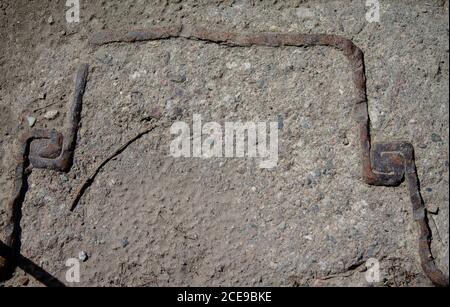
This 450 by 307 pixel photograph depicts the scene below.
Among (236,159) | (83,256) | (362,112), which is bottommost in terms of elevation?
(83,256)

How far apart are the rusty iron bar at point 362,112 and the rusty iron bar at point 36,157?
39cm

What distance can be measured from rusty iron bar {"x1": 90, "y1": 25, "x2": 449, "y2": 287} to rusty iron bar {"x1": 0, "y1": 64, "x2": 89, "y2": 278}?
0.39 meters

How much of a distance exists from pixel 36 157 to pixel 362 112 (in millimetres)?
1376

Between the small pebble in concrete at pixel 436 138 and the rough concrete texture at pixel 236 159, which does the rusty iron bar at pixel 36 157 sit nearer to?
the rough concrete texture at pixel 236 159

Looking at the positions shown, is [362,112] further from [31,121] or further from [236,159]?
[31,121]

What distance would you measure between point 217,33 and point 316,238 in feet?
3.14

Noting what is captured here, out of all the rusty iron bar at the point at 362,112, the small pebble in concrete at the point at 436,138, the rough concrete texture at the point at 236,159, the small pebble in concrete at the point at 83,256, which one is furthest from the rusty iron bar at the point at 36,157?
the small pebble in concrete at the point at 436,138

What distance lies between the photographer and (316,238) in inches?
64.9

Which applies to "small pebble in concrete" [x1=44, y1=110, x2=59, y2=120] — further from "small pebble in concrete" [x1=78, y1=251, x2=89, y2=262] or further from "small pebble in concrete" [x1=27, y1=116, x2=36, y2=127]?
"small pebble in concrete" [x1=78, y1=251, x2=89, y2=262]

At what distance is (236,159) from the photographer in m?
1.73

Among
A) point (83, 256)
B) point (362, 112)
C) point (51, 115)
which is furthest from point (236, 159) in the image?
point (51, 115)

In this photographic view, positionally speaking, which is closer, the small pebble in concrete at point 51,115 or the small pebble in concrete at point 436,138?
the small pebble in concrete at point 436,138

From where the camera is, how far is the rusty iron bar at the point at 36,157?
174cm

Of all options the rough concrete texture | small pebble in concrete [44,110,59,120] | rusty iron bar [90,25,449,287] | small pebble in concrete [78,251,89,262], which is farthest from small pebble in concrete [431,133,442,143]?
small pebble in concrete [44,110,59,120]
